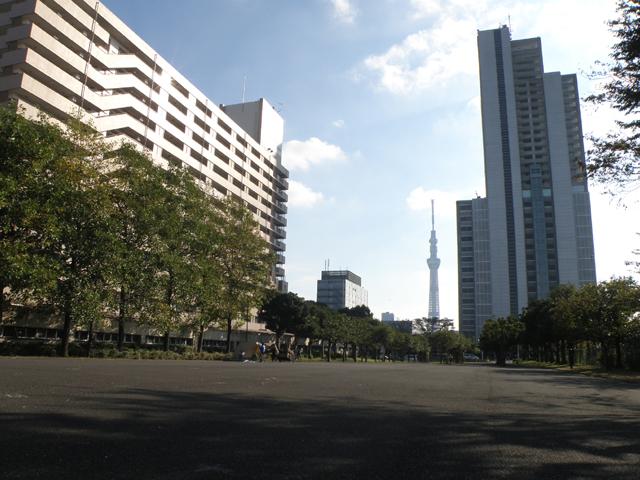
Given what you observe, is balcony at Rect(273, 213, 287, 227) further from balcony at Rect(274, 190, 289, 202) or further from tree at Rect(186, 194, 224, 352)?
tree at Rect(186, 194, 224, 352)

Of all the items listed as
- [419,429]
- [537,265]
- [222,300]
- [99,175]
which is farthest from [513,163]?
[419,429]

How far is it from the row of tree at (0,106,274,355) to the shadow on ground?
2258 cm

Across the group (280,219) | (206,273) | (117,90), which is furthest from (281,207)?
(206,273)

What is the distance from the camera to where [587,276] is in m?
144

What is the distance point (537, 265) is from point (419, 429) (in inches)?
6022

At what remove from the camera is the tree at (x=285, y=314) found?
276ft

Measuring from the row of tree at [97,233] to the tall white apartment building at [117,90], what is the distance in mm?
3923

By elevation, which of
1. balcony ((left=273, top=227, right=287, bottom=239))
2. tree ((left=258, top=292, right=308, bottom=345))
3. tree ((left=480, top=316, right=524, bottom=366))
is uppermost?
balcony ((left=273, top=227, right=287, bottom=239))

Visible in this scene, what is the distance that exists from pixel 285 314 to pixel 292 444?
3175 inches

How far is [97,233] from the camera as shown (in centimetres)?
3020

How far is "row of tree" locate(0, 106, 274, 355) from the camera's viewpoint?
27016 mm

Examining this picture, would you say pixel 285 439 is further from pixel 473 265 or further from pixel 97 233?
pixel 473 265

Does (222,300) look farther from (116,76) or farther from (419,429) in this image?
(419,429)

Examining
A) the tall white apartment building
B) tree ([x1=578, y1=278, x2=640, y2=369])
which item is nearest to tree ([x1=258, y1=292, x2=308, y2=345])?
the tall white apartment building
